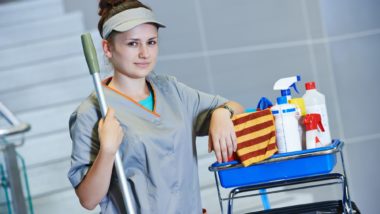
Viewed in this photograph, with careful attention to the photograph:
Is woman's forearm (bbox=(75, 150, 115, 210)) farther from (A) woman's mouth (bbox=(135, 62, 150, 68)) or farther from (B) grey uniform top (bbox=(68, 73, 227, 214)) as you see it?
(A) woman's mouth (bbox=(135, 62, 150, 68))

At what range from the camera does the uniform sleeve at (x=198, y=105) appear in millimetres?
2334

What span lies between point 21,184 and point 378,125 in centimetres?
221

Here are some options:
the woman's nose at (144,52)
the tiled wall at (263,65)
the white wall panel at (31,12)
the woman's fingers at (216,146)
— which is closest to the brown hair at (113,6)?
the woman's nose at (144,52)

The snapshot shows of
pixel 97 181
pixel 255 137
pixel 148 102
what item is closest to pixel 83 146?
pixel 97 181

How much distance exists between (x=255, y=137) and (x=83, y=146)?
→ 49 centimetres

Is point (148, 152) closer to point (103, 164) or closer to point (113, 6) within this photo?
point (103, 164)

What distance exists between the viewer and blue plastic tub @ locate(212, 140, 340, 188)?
85.2 inches

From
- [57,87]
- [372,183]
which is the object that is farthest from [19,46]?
[372,183]

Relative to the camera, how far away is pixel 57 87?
4.87 m

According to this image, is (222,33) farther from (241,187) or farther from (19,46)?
(241,187)

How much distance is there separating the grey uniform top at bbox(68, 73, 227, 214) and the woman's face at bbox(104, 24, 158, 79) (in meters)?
0.08

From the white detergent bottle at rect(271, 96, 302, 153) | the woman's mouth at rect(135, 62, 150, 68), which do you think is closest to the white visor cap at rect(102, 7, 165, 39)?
the woman's mouth at rect(135, 62, 150, 68)

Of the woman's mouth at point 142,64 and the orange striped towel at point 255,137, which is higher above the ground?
the woman's mouth at point 142,64

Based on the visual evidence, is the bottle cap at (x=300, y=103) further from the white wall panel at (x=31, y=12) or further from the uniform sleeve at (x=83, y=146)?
the white wall panel at (x=31, y=12)
